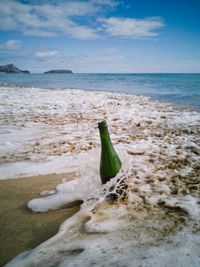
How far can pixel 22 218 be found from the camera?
1621mm

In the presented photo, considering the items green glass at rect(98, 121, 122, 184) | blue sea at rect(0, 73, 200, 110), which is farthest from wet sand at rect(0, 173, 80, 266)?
blue sea at rect(0, 73, 200, 110)

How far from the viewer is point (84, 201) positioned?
5.82 feet

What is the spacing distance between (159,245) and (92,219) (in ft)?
1.90

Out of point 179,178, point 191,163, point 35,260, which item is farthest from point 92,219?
point 191,163

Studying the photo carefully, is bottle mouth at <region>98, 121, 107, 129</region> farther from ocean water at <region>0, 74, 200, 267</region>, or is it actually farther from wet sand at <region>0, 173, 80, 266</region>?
wet sand at <region>0, 173, 80, 266</region>

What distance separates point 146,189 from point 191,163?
101cm

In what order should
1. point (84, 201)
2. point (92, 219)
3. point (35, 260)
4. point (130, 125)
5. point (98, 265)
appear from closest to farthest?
point (98, 265), point (35, 260), point (92, 219), point (84, 201), point (130, 125)

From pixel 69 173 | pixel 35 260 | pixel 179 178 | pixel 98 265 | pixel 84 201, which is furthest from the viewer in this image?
pixel 69 173

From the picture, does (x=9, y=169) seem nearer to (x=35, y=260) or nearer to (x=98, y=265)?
(x=35, y=260)

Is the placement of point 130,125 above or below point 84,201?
above

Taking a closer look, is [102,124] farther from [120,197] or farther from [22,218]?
[22,218]

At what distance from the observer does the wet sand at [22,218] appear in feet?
4.38

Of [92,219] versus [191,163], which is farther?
[191,163]

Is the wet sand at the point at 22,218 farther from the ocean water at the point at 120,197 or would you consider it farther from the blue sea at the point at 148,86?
the blue sea at the point at 148,86
